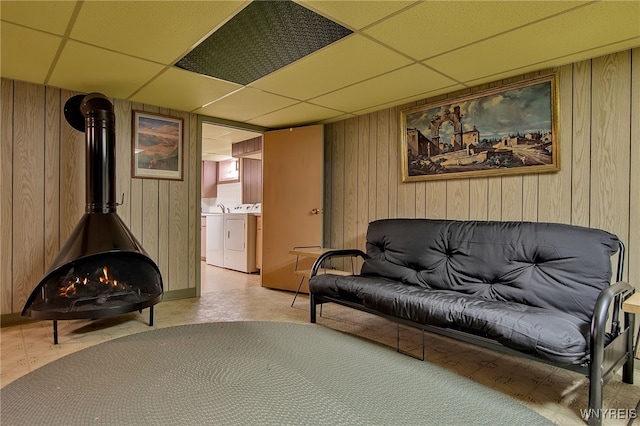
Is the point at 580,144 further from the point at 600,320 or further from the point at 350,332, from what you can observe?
the point at 350,332

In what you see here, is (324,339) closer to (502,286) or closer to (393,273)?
(393,273)

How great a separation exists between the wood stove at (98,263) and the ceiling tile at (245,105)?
102 cm

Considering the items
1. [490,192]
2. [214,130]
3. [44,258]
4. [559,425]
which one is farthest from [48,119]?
[559,425]

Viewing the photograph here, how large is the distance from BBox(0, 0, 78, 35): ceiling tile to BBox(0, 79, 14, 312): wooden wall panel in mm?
1233

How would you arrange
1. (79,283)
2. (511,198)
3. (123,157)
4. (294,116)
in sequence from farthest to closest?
1. (294,116)
2. (123,157)
3. (511,198)
4. (79,283)

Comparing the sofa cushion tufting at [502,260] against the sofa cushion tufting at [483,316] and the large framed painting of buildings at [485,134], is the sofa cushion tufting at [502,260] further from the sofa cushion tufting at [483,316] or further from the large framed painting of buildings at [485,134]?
the large framed painting of buildings at [485,134]

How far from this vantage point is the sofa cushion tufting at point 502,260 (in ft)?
6.47

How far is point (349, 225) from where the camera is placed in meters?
3.99

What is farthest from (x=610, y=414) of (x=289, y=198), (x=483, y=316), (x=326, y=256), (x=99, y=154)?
(x=99, y=154)

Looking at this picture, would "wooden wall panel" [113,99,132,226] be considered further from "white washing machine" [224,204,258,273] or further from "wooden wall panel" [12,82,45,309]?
"white washing machine" [224,204,258,273]

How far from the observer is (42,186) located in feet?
9.91

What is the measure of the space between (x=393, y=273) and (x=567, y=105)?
1744 mm

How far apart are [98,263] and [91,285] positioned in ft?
0.55

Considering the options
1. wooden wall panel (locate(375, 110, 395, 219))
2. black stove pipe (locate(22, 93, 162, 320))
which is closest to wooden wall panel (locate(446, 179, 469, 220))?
wooden wall panel (locate(375, 110, 395, 219))
